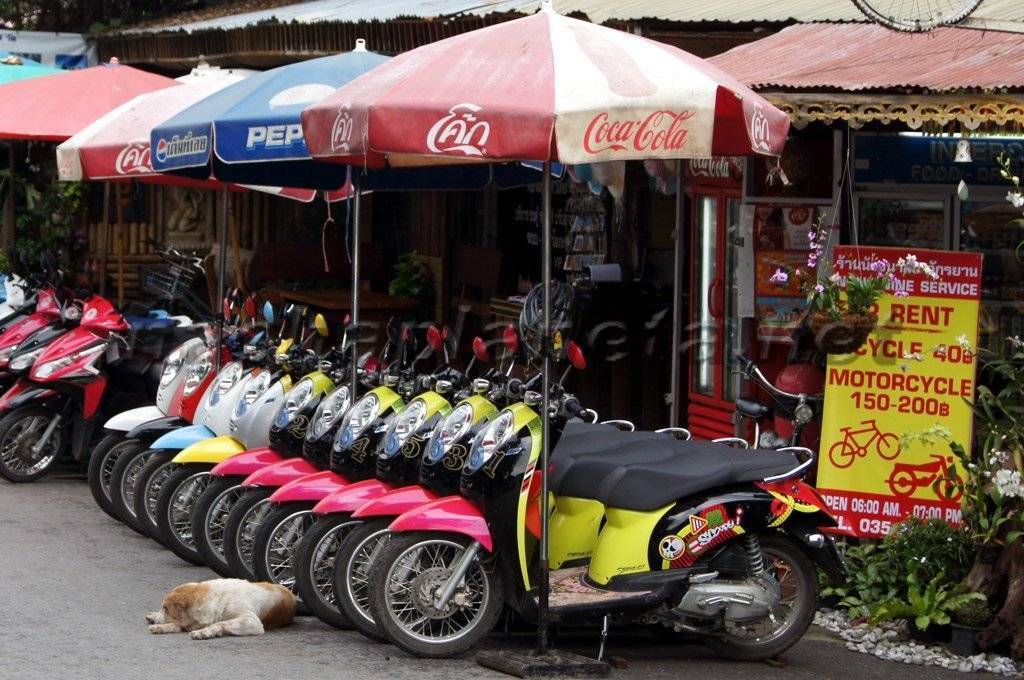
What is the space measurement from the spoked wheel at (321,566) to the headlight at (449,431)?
489 mm

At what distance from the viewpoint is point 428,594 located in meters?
7.03

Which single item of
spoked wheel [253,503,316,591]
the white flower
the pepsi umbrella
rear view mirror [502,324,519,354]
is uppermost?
the pepsi umbrella

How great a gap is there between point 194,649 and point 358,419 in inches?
52.1

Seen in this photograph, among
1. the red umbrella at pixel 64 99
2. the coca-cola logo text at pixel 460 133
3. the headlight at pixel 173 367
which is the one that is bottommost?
the headlight at pixel 173 367

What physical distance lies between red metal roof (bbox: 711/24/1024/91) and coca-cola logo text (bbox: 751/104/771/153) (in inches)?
37.2

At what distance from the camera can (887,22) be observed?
25.2ft

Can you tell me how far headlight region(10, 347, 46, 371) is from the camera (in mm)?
11570

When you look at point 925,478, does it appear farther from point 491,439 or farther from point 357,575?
point 357,575

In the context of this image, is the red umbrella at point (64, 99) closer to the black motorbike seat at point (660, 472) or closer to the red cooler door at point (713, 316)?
the red cooler door at point (713, 316)

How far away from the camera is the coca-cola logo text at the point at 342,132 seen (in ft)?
23.8

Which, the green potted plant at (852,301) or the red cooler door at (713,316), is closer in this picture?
the green potted plant at (852,301)

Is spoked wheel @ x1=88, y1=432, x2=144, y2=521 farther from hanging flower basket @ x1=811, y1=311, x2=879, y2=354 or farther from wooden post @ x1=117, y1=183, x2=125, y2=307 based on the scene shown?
hanging flower basket @ x1=811, y1=311, x2=879, y2=354

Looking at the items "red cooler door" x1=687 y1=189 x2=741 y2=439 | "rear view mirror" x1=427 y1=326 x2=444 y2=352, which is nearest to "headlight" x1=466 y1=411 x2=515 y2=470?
"rear view mirror" x1=427 y1=326 x2=444 y2=352

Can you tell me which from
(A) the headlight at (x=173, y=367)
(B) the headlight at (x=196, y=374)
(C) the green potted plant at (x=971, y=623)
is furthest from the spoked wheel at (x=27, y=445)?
(C) the green potted plant at (x=971, y=623)
